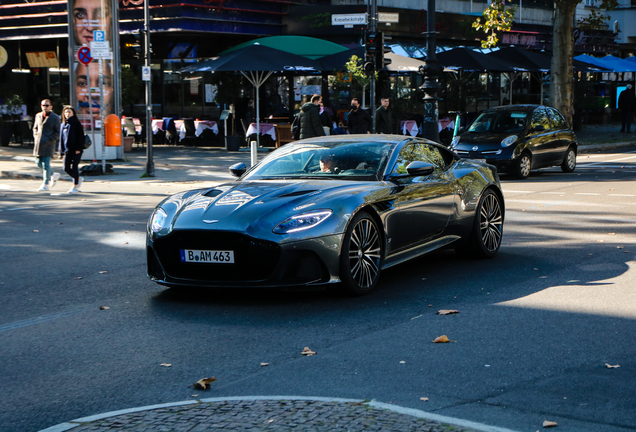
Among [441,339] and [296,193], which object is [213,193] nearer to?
[296,193]

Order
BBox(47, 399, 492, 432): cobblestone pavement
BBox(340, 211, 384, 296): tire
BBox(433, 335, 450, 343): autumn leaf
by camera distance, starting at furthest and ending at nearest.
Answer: BBox(340, 211, 384, 296): tire, BBox(433, 335, 450, 343): autumn leaf, BBox(47, 399, 492, 432): cobblestone pavement

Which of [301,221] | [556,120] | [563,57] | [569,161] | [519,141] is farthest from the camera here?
[563,57]

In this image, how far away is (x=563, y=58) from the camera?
30734mm

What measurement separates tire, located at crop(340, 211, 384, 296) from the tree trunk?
2486 cm

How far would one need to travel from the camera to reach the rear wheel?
913 cm

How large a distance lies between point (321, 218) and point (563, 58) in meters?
25.9

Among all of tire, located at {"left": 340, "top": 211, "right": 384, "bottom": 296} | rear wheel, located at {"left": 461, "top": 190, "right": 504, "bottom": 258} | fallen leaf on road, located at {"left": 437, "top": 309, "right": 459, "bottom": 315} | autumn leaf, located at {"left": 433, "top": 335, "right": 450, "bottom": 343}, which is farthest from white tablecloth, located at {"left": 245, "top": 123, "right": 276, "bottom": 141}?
autumn leaf, located at {"left": 433, "top": 335, "right": 450, "bottom": 343}

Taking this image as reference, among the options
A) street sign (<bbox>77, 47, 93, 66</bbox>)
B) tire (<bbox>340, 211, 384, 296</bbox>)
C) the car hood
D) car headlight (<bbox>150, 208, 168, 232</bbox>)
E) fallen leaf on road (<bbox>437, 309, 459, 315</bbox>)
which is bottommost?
fallen leaf on road (<bbox>437, 309, 459, 315</bbox>)

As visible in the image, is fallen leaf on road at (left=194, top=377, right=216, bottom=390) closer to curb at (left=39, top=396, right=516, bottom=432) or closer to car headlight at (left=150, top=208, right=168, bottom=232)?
curb at (left=39, top=396, right=516, bottom=432)

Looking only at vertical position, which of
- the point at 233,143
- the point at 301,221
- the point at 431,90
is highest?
the point at 431,90

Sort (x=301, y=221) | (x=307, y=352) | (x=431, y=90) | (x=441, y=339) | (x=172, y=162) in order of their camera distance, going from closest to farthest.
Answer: (x=307, y=352) → (x=441, y=339) → (x=301, y=221) → (x=431, y=90) → (x=172, y=162)

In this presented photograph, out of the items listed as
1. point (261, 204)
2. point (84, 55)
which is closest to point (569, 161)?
point (84, 55)

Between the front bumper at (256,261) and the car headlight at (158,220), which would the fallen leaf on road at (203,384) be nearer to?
the front bumper at (256,261)

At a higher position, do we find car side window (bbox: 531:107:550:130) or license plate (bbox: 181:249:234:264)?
car side window (bbox: 531:107:550:130)
